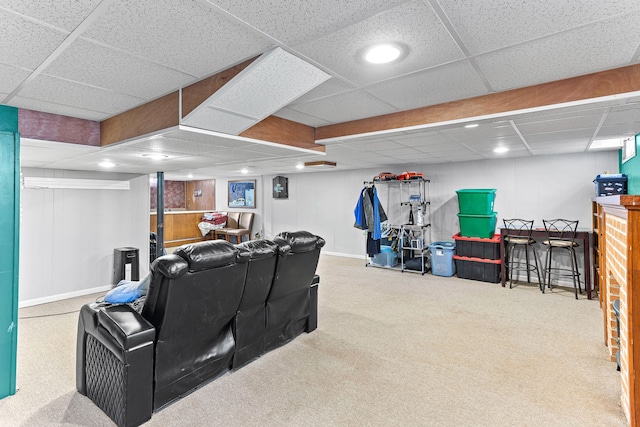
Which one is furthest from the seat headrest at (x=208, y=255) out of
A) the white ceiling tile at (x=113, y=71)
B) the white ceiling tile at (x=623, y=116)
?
the white ceiling tile at (x=623, y=116)

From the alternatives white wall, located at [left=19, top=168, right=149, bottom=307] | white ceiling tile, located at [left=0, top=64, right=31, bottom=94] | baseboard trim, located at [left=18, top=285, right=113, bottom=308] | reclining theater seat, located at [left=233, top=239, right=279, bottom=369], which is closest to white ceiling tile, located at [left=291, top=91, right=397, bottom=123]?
reclining theater seat, located at [left=233, top=239, right=279, bottom=369]

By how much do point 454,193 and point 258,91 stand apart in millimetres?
5432

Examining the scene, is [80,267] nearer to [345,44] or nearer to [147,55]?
[147,55]

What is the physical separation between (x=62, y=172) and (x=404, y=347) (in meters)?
5.18

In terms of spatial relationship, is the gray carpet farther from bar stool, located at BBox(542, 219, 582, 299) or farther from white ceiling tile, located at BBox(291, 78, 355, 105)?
white ceiling tile, located at BBox(291, 78, 355, 105)

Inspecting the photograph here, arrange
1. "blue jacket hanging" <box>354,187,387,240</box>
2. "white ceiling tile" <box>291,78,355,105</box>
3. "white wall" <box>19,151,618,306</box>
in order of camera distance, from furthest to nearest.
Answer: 1. "blue jacket hanging" <box>354,187,387,240</box>
2. "white wall" <box>19,151,618,306</box>
3. "white ceiling tile" <box>291,78,355,105</box>

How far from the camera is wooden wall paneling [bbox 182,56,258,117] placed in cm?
195

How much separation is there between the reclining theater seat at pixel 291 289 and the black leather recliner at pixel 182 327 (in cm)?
1

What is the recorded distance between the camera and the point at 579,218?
17.5 feet

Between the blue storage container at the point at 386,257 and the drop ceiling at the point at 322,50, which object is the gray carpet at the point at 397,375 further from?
the blue storage container at the point at 386,257

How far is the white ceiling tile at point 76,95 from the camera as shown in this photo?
2.15m

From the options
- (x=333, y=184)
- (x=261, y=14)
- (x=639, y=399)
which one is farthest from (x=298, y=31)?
(x=333, y=184)

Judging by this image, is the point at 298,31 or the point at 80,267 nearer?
the point at 298,31

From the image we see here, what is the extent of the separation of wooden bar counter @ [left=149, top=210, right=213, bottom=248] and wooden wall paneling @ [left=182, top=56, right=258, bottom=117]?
7.58 meters
